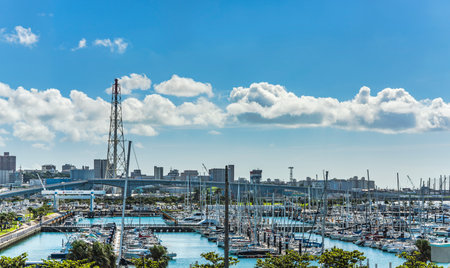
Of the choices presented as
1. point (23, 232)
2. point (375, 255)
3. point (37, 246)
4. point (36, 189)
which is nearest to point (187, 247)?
point (37, 246)

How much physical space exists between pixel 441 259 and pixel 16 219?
53.7 m

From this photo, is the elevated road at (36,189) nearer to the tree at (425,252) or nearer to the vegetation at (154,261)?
the vegetation at (154,261)

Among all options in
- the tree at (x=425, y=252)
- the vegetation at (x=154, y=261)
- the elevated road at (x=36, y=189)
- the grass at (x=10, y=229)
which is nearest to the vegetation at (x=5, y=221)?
the grass at (x=10, y=229)

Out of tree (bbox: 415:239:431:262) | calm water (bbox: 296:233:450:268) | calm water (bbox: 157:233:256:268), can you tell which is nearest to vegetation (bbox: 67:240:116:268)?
calm water (bbox: 157:233:256:268)

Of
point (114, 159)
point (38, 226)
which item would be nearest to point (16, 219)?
point (38, 226)

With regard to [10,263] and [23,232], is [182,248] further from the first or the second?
[10,263]

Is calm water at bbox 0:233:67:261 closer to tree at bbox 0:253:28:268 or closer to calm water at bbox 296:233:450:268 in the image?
tree at bbox 0:253:28:268

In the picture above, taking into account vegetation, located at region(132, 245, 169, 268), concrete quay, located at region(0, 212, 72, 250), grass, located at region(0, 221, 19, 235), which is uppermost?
vegetation, located at region(132, 245, 169, 268)

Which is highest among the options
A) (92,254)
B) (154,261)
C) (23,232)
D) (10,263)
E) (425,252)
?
Result: (10,263)

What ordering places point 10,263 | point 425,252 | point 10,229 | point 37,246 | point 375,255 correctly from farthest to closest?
point 10,229, point 37,246, point 375,255, point 425,252, point 10,263

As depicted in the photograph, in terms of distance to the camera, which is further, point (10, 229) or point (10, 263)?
point (10, 229)

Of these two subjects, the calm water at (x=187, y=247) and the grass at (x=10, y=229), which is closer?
the calm water at (x=187, y=247)

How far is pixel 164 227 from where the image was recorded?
2191 inches

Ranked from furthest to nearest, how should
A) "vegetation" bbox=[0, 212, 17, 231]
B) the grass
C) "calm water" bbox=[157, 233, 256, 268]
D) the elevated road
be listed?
the elevated road → "vegetation" bbox=[0, 212, 17, 231] → the grass → "calm water" bbox=[157, 233, 256, 268]
